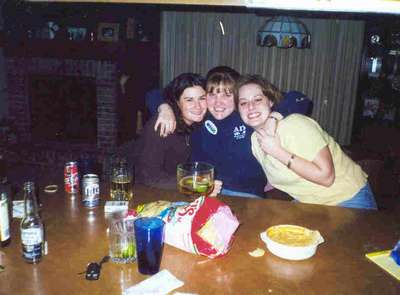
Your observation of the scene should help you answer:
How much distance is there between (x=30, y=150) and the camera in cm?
525

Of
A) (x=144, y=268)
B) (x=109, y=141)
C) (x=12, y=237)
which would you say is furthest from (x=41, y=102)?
(x=144, y=268)

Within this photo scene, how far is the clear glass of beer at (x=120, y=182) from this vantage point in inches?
66.7

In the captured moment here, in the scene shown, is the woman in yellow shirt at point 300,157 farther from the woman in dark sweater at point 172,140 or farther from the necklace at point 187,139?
the necklace at point 187,139

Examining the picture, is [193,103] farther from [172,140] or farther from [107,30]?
[107,30]

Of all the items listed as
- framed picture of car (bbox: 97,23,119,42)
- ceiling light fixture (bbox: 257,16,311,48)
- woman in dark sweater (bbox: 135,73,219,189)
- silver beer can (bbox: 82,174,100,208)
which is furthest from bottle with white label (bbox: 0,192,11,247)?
framed picture of car (bbox: 97,23,119,42)

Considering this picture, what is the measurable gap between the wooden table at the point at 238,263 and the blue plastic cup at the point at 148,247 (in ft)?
0.11

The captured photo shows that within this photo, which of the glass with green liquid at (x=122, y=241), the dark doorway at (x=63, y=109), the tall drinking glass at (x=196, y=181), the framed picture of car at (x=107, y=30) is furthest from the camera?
the framed picture of car at (x=107, y=30)

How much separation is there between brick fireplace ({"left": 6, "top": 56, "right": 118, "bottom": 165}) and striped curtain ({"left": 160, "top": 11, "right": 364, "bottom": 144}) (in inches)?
62.5

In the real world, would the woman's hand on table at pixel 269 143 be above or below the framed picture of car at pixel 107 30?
below

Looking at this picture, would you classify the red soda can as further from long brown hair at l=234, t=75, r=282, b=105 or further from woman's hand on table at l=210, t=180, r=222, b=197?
long brown hair at l=234, t=75, r=282, b=105

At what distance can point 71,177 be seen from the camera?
5.62 feet

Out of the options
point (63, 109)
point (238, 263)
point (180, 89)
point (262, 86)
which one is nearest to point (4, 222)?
point (238, 263)

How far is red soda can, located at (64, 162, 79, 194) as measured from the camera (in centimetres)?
171

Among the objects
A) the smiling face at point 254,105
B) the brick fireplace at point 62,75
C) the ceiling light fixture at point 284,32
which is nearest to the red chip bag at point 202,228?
the smiling face at point 254,105
